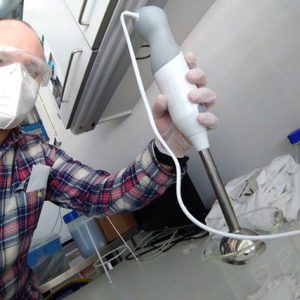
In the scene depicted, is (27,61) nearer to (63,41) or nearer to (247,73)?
(63,41)

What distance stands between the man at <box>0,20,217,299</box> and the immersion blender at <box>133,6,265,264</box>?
20cm

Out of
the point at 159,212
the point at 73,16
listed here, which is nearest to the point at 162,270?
the point at 159,212

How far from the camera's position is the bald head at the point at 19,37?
699 millimetres

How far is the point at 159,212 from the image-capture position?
1.02 metres

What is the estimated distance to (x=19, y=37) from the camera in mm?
717

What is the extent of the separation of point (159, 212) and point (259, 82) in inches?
22.0

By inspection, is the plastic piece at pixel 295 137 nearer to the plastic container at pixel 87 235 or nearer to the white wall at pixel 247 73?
the white wall at pixel 247 73

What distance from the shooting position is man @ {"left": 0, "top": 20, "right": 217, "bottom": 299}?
607 mm

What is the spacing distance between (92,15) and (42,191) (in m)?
0.47

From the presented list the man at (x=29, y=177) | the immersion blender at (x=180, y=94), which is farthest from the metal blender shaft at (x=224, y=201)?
the man at (x=29, y=177)

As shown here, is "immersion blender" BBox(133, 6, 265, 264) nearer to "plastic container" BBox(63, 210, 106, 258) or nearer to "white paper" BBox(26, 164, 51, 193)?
"white paper" BBox(26, 164, 51, 193)

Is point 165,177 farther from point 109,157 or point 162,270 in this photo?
point 109,157

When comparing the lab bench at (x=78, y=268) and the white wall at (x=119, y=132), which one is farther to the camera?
the lab bench at (x=78, y=268)

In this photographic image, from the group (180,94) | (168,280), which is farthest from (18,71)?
(168,280)
